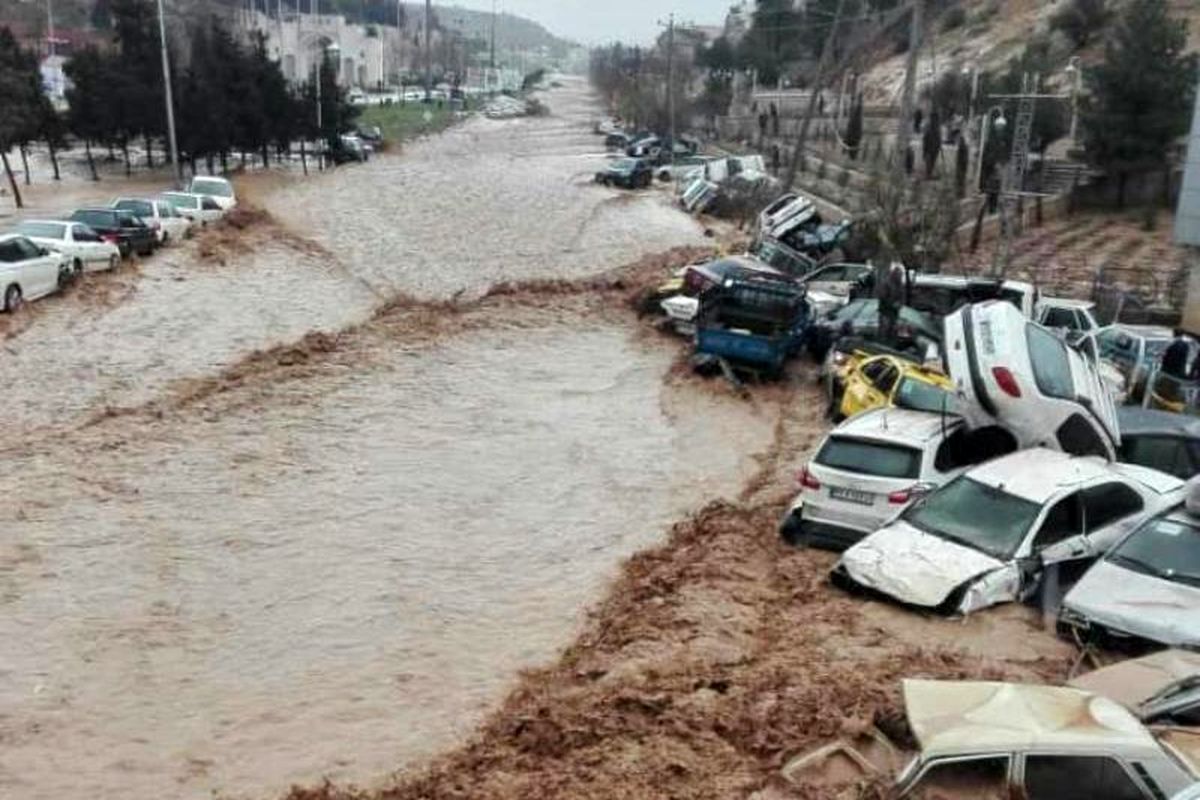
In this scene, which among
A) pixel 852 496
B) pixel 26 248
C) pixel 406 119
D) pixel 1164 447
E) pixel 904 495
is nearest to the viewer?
pixel 904 495

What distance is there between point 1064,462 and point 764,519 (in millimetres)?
3429

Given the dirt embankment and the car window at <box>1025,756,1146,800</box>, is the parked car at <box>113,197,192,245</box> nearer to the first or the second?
the dirt embankment

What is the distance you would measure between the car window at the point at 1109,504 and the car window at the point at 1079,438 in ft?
2.82

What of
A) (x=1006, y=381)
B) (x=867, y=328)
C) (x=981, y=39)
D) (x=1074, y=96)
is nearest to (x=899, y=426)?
(x=1006, y=381)

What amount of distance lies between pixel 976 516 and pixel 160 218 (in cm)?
2614

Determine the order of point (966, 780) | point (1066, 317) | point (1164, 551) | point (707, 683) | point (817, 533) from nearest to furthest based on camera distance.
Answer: point (966, 780) < point (707, 683) < point (1164, 551) < point (817, 533) < point (1066, 317)

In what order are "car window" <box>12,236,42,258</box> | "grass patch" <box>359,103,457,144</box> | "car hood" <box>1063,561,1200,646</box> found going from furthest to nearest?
"grass patch" <box>359,103,457,144</box> → "car window" <box>12,236,42,258</box> → "car hood" <box>1063,561,1200,646</box>

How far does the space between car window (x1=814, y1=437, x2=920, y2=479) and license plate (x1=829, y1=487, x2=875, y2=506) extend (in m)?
0.21

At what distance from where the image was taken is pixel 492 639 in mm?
10977

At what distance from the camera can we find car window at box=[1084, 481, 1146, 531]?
1075 cm

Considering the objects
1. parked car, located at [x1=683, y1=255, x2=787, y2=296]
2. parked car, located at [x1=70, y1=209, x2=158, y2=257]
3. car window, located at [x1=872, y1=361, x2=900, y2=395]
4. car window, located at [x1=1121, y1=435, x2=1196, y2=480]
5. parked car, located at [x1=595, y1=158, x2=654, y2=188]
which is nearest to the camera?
car window, located at [x1=1121, y1=435, x2=1196, y2=480]

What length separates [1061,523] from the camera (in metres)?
10.5

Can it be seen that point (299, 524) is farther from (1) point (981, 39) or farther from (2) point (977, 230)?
(1) point (981, 39)

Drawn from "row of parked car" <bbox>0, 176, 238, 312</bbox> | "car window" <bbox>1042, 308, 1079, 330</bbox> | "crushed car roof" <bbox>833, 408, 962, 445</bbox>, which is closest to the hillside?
"car window" <bbox>1042, 308, 1079, 330</bbox>
